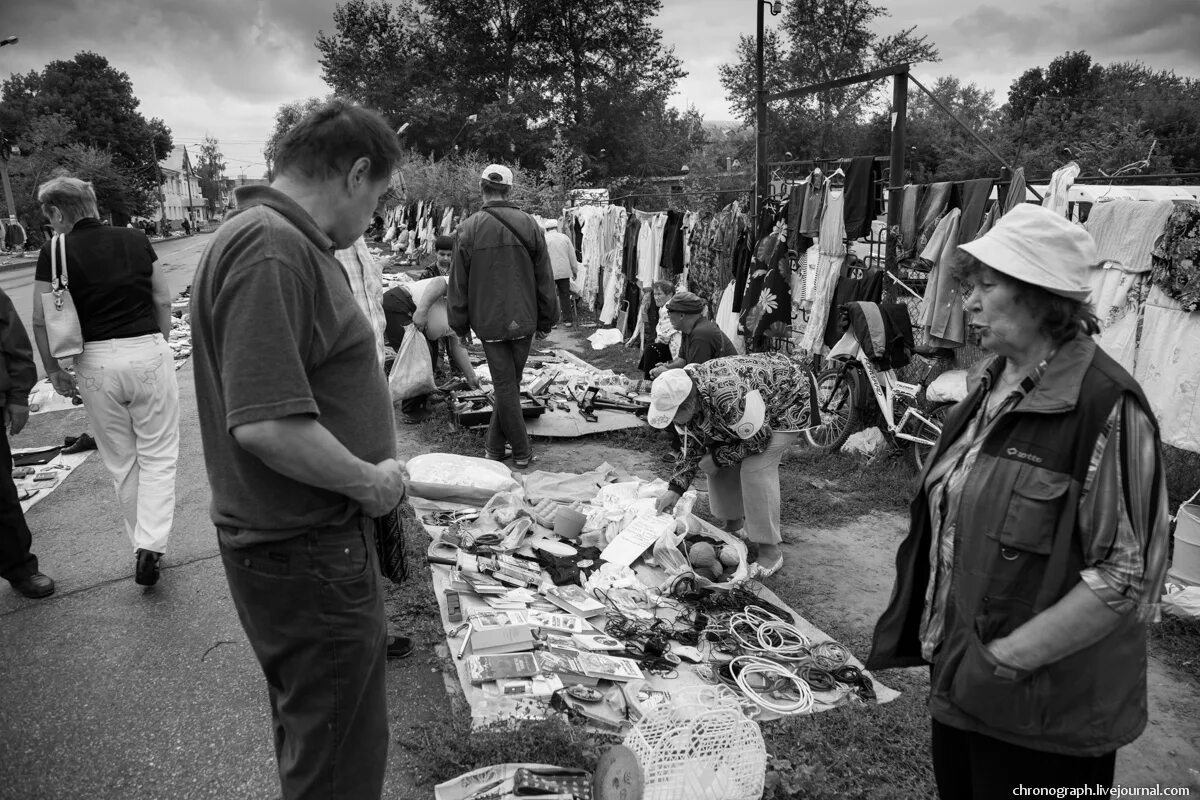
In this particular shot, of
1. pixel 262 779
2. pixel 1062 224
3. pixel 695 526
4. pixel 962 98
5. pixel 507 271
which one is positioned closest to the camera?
pixel 1062 224

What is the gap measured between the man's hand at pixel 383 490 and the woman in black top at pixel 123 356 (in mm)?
2819

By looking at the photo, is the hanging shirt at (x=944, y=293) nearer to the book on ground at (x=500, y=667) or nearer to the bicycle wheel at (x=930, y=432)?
the bicycle wheel at (x=930, y=432)

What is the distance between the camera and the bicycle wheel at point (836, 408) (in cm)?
660

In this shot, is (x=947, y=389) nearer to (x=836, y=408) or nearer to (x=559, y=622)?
(x=836, y=408)

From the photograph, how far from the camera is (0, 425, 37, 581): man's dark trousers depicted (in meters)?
3.79

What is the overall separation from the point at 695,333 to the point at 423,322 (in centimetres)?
310

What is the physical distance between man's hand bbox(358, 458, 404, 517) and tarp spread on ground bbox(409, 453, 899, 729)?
159 centimetres

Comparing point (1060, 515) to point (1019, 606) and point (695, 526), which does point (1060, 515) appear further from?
point (695, 526)

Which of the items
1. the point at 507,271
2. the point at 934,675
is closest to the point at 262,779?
the point at 934,675

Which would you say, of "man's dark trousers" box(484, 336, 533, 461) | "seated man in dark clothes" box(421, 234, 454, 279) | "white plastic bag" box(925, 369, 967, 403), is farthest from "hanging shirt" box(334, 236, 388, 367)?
"white plastic bag" box(925, 369, 967, 403)

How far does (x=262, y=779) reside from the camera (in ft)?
8.89

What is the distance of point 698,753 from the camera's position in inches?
97.4

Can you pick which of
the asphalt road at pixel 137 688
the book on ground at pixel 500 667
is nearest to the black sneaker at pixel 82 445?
the asphalt road at pixel 137 688

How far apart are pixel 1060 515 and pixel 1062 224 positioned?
650mm
